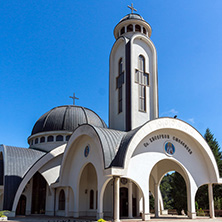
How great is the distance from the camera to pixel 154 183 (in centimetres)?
2317

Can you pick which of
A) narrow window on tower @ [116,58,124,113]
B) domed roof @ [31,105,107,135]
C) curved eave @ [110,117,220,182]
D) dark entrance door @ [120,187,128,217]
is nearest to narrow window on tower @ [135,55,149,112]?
narrow window on tower @ [116,58,124,113]

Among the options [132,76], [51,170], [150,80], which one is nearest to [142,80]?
[150,80]

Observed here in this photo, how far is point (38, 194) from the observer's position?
26.2 metres

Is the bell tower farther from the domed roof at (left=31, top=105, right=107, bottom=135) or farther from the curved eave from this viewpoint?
the domed roof at (left=31, top=105, right=107, bottom=135)

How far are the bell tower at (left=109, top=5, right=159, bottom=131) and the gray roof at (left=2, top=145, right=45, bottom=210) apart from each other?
8.68m

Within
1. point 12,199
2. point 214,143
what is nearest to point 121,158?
point 12,199

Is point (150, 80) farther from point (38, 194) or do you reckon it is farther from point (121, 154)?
point (38, 194)

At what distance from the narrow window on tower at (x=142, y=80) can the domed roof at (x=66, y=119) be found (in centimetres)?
Answer: 868

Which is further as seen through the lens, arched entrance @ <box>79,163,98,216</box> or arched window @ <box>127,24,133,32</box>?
arched window @ <box>127,24,133,32</box>

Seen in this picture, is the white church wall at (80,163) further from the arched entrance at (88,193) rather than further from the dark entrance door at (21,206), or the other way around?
the dark entrance door at (21,206)

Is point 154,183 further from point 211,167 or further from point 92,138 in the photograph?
point 92,138

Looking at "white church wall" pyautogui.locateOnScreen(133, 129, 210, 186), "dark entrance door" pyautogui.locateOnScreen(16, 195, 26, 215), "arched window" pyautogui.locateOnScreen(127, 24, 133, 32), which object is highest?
"arched window" pyautogui.locateOnScreen(127, 24, 133, 32)

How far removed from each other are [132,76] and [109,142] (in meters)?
7.18

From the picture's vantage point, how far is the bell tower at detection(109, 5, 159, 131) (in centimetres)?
2233
